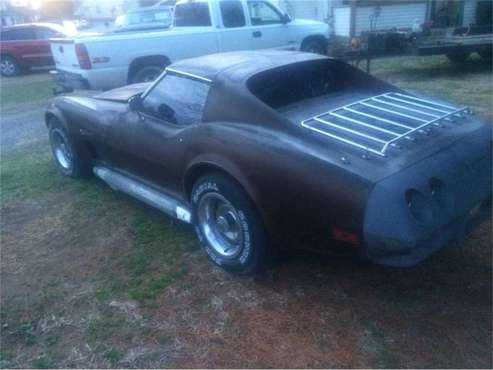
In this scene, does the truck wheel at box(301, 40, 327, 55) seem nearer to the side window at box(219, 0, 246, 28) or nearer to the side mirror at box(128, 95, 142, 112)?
the side window at box(219, 0, 246, 28)

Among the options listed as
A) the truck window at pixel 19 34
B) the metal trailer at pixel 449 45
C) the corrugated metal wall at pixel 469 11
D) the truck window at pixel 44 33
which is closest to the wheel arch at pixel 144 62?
the metal trailer at pixel 449 45

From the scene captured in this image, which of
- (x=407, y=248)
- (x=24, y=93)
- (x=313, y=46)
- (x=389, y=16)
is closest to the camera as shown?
(x=407, y=248)

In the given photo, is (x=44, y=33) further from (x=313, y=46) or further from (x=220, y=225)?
(x=220, y=225)

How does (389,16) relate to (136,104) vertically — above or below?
below

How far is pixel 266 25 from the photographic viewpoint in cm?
1025

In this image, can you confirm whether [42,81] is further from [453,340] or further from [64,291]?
[453,340]

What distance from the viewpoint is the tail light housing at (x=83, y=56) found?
822 cm

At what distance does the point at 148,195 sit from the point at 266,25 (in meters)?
7.40

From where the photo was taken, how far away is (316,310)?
2938 mm

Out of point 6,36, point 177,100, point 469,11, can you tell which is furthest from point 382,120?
point 469,11

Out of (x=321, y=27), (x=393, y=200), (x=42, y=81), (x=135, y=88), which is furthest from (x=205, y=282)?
(x=42, y=81)

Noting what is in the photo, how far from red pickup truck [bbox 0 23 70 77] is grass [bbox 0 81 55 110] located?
1.98 m

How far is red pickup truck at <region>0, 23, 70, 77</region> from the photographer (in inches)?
626

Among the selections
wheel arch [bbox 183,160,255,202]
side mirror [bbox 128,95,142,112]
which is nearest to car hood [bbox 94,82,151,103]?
side mirror [bbox 128,95,142,112]
